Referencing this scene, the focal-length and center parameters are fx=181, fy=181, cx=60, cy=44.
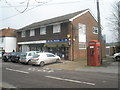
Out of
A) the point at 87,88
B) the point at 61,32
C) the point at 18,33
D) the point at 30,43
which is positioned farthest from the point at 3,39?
the point at 87,88

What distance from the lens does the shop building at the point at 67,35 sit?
27.1 m

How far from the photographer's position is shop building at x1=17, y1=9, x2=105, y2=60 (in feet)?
89.0

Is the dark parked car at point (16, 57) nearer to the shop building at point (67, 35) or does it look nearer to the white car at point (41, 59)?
the white car at point (41, 59)

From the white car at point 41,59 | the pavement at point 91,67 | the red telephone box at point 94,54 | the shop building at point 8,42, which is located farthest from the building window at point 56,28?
the shop building at point 8,42

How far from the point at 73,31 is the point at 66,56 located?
3.94 m

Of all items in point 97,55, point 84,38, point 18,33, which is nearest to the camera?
point 97,55

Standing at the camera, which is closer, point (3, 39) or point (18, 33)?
point (18, 33)

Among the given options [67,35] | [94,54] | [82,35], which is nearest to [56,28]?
[67,35]

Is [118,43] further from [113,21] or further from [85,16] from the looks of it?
[85,16]

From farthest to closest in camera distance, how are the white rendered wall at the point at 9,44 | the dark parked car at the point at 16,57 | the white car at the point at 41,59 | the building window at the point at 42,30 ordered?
the white rendered wall at the point at 9,44 < the building window at the point at 42,30 < the dark parked car at the point at 16,57 < the white car at the point at 41,59

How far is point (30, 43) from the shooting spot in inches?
1375

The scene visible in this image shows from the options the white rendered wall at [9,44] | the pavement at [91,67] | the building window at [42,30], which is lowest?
the pavement at [91,67]

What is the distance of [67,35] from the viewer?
88.3 feet

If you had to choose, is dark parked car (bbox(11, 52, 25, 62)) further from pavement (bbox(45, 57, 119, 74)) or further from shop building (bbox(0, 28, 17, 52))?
shop building (bbox(0, 28, 17, 52))
